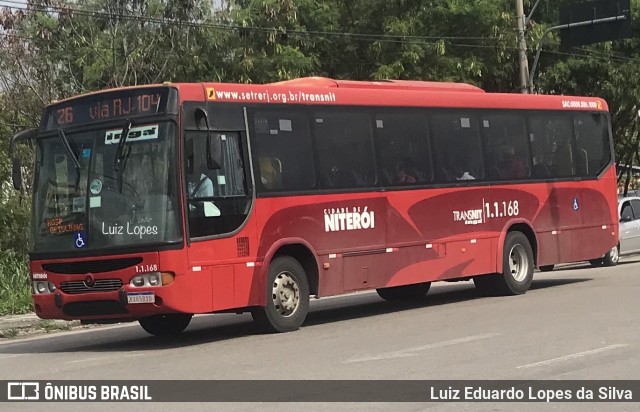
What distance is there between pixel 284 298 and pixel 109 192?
2.70 meters

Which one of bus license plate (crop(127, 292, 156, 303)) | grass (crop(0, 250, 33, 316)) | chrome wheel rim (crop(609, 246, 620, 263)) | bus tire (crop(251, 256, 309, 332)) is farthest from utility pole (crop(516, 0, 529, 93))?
bus license plate (crop(127, 292, 156, 303))

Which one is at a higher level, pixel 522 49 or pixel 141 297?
pixel 522 49

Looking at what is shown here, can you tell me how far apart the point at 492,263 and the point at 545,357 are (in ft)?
24.5

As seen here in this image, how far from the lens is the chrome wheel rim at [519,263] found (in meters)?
19.3

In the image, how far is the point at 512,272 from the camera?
19297 mm

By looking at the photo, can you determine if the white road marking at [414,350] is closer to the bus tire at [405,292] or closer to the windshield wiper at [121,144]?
the windshield wiper at [121,144]

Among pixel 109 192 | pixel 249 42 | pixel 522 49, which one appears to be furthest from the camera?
pixel 249 42

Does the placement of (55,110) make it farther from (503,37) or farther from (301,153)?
(503,37)

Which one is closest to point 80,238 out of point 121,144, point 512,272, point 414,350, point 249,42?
point 121,144

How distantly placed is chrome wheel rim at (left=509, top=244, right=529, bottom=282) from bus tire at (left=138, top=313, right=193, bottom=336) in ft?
19.9

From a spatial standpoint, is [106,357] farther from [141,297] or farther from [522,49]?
[522,49]

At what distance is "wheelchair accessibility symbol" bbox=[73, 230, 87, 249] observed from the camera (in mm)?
13922

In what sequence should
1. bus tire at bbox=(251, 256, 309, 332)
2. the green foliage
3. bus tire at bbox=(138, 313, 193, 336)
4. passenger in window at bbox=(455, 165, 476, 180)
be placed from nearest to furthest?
bus tire at bbox=(251, 256, 309, 332) → bus tire at bbox=(138, 313, 193, 336) → passenger in window at bbox=(455, 165, 476, 180) → the green foliage

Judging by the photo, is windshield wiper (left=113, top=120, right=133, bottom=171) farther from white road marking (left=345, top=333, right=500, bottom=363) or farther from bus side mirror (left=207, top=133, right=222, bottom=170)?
white road marking (left=345, top=333, right=500, bottom=363)
